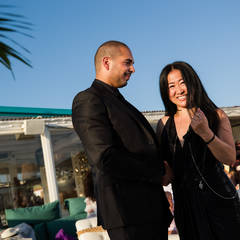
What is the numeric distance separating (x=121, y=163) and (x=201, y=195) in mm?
561

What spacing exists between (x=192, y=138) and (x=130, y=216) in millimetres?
618

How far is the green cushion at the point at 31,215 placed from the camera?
7.57m

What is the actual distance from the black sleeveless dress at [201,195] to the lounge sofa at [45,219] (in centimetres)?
552

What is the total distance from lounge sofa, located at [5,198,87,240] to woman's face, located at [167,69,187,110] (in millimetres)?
5513

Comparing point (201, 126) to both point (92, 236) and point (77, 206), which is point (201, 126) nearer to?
point (92, 236)

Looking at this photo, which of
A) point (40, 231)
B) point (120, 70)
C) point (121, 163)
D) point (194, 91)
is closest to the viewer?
point (121, 163)

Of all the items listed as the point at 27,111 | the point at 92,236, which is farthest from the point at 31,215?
the point at 27,111

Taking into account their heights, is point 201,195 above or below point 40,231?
above

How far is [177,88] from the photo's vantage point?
7.77ft

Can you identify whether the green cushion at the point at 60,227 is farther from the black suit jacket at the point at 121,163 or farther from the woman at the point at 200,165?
the black suit jacket at the point at 121,163

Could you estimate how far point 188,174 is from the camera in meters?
2.14

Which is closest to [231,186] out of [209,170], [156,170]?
[209,170]

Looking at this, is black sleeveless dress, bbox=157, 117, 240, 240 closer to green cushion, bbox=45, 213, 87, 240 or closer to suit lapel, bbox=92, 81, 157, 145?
suit lapel, bbox=92, 81, 157, 145

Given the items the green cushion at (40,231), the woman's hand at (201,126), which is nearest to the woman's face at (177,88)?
the woman's hand at (201,126)
